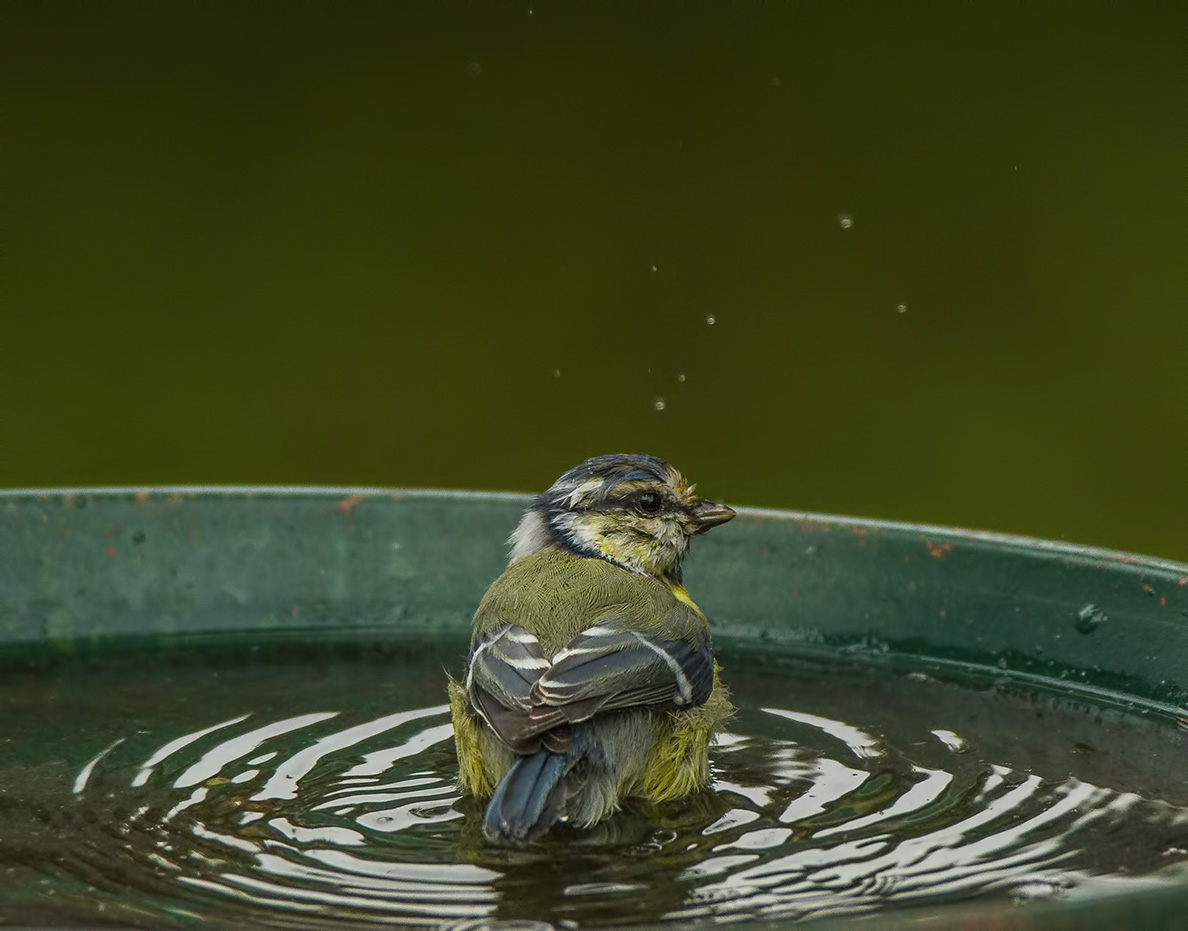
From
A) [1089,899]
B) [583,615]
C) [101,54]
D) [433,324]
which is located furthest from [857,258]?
[1089,899]

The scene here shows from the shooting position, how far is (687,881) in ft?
9.74

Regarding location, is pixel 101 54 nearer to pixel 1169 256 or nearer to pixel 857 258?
pixel 857 258

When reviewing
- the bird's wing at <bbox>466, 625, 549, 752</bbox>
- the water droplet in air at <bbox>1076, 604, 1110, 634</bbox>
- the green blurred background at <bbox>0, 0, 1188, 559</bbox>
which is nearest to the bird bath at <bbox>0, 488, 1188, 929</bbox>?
the water droplet in air at <bbox>1076, 604, 1110, 634</bbox>

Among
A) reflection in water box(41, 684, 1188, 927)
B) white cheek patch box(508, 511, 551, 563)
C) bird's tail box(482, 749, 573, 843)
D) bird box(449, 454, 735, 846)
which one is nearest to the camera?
reflection in water box(41, 684, 1188, 927)

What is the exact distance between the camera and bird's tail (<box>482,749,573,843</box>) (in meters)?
3.14

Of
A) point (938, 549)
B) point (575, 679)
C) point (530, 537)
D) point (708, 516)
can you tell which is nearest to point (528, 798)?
point (575, 679)

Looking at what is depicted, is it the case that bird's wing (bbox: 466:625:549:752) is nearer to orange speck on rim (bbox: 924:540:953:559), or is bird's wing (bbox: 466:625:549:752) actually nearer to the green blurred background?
orange speck on rim (bbox: 924:540:953:559)

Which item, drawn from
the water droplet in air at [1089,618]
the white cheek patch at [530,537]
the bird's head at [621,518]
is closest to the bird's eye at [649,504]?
the bird's head at [621,518]

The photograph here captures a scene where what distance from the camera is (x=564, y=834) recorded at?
3326 mm

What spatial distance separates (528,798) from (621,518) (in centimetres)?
123

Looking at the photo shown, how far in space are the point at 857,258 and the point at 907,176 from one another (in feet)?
1.62

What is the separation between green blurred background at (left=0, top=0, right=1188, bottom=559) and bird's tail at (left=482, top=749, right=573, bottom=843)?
4.42 m

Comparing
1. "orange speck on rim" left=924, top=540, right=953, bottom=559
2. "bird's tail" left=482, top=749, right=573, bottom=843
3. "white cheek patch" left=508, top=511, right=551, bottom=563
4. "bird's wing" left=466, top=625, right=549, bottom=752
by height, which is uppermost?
"white cheek patch" left=508, top=511, right=551, bottom=563

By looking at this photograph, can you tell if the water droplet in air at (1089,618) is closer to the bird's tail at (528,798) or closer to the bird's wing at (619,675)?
the bird's wing at (619,675)
